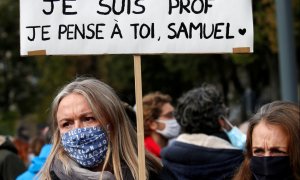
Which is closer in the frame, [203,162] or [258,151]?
[258,151]

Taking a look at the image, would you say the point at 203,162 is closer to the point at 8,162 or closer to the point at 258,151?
the point at 258,151

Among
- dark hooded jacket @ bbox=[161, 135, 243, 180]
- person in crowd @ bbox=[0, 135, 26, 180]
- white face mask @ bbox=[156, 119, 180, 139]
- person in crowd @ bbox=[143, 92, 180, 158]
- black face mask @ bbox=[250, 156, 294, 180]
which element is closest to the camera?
black face mask @ bbox=[250, 156, 294, 180]

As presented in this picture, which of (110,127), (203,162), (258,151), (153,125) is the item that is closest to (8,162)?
(153,125)

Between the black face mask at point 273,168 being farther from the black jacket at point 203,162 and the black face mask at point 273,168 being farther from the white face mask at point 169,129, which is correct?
the white face mask at point 169,129

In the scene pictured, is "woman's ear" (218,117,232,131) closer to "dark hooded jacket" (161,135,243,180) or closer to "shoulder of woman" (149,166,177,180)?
"dark hooded jacket" (161,135,243,180)

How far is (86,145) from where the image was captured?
3.84 m

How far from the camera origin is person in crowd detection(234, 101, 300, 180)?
12.4 ft

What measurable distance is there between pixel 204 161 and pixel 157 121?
5.70 ft

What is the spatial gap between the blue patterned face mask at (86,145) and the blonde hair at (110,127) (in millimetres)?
43

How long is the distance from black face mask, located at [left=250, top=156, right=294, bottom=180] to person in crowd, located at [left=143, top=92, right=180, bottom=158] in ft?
9.10

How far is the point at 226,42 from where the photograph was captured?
4059 millimetres

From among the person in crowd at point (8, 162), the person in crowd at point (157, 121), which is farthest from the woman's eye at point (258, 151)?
the person in crowd at point (157, 121)

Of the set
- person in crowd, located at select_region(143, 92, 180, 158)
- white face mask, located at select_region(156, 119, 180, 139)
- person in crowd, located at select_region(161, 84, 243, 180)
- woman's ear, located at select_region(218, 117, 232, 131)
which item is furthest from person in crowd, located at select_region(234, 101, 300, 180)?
white face mask, located at select_region(156, 119, 180, 139)

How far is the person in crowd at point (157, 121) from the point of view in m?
6.65
